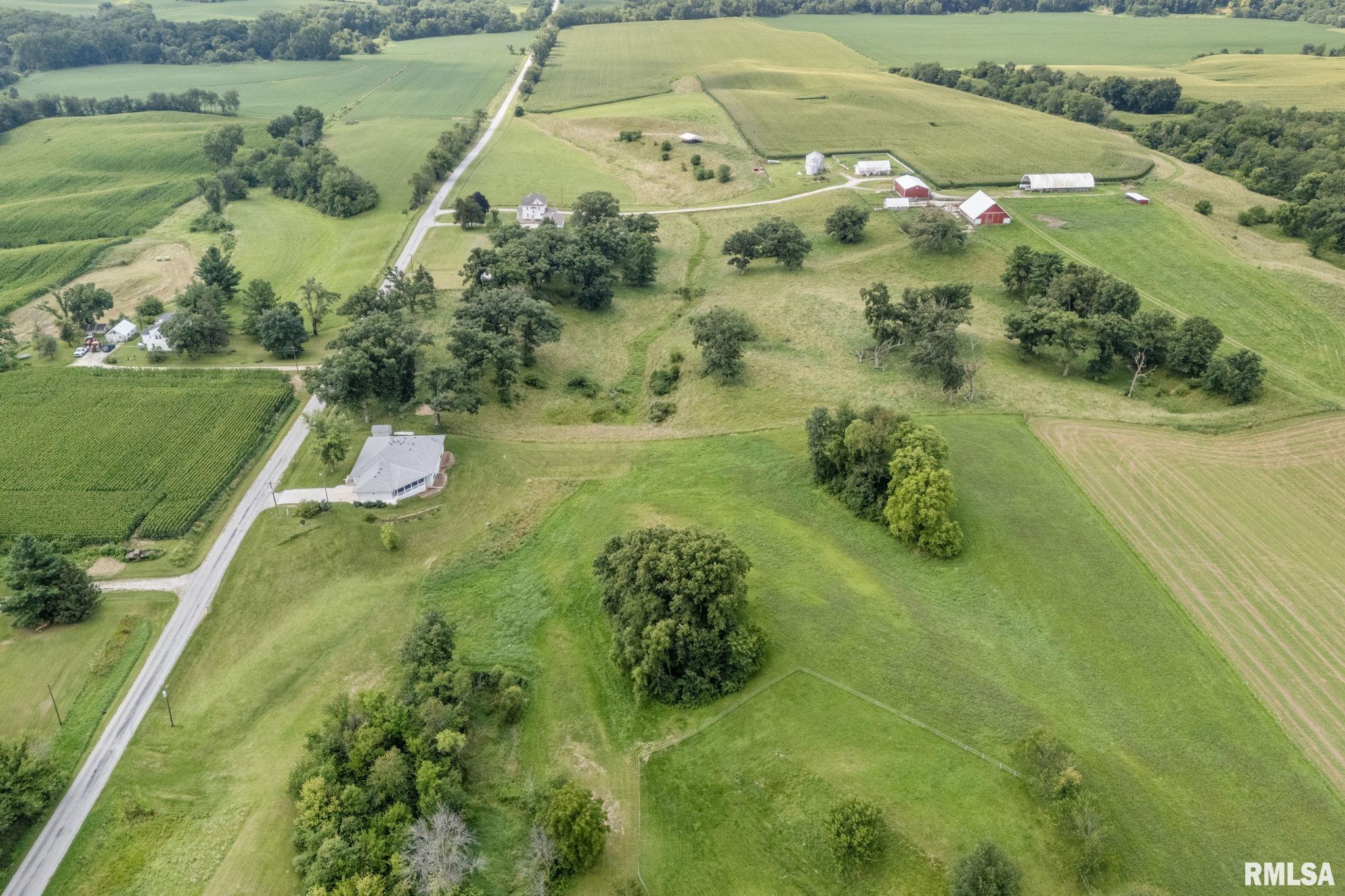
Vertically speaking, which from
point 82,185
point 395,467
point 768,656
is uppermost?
point 82,185

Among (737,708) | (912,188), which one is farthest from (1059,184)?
(737,708)

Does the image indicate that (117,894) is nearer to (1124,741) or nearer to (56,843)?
(56,843)

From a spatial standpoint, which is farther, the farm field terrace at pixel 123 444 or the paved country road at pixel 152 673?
the farm field terrace at pixel 123 444

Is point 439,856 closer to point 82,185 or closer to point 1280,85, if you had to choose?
point 82,185

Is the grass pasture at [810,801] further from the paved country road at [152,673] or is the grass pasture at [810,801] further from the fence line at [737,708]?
the paved country road at [152,673]

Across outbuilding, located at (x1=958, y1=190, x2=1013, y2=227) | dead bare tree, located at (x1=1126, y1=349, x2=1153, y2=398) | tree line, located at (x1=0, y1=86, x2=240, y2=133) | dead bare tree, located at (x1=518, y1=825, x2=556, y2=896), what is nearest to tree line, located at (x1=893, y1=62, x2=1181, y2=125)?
outbuilding, located at (x1=958, y1=190, x2=1013, y2=227)

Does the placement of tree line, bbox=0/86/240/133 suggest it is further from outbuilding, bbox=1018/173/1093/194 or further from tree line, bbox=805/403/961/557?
tree line, bbox=805/403/961/557

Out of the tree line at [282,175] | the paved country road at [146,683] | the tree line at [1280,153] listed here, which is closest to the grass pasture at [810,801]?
the paved country road at [146,683]

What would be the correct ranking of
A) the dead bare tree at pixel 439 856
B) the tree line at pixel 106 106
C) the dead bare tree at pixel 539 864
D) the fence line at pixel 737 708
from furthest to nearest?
the tree line at pixel 106 106, the fence line at pixel 737 708, the dead bare tree at pixel 539 864, the dead bare tree at pixel 439 856
